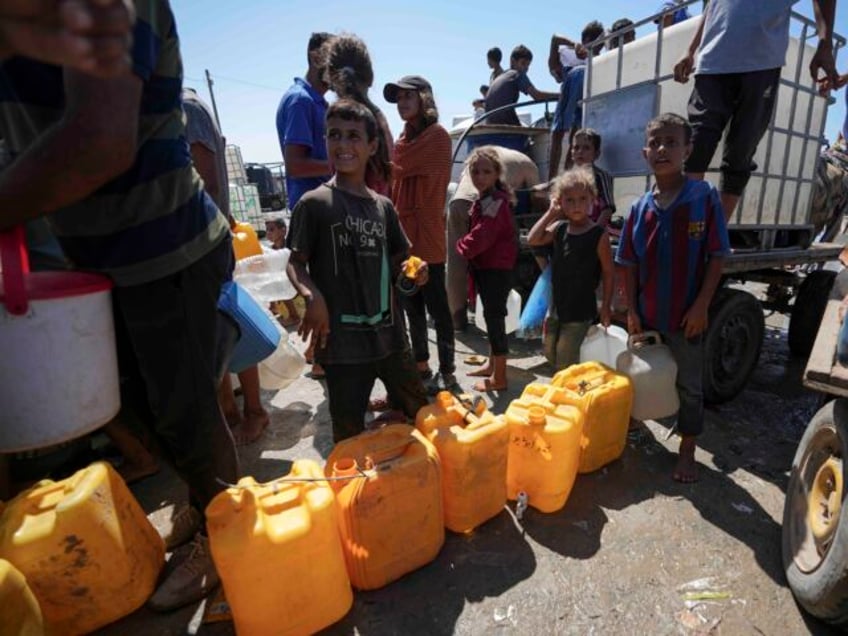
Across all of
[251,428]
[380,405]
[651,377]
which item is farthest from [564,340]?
[251,428]

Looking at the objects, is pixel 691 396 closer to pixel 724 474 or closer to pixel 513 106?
pixel 724 474

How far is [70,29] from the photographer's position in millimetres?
651

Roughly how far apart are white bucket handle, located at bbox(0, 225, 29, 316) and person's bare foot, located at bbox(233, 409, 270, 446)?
2.01 m

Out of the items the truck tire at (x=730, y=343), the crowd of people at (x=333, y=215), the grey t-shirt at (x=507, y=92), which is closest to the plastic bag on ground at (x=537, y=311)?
the crowd of people at (x=333, y=215)

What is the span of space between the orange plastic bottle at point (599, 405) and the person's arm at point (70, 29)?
214 cm

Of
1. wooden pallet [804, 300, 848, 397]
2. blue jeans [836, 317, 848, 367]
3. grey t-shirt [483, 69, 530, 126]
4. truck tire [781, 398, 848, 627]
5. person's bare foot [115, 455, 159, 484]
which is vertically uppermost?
grey t-shirt [483, 69, 530, 126]

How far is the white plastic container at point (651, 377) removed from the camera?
2.54 meters

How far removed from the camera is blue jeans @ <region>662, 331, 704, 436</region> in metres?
2.50

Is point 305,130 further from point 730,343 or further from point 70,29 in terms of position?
point 730,343

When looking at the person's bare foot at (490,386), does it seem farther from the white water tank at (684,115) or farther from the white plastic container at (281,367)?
the white water tank at (684,115)

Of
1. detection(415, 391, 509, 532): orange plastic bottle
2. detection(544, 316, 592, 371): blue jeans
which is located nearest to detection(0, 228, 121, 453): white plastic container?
detection(415, 391, 509, 532): orange plastic bottle

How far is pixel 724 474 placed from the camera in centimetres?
256

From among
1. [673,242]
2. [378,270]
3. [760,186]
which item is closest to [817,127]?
[760,186]

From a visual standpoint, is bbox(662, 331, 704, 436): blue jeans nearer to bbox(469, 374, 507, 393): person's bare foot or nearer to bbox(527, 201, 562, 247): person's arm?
bbox(527, 201, 562, 247): person's arm
